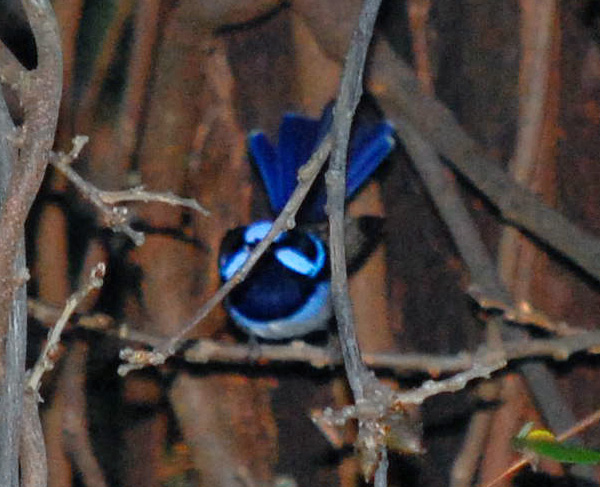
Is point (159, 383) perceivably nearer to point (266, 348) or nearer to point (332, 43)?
point (266, 348)

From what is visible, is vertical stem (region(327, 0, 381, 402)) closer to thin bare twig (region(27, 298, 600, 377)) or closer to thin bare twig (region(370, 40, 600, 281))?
thin bare twig (region(27, 298, 600, 377))

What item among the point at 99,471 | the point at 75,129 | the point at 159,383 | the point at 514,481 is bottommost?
the point at 514,481

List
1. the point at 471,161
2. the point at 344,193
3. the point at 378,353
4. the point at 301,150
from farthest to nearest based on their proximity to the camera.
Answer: the point at 301,150 → the point at 471,161 → the point at 378,353 → the point at 344,193

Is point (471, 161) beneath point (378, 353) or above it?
above

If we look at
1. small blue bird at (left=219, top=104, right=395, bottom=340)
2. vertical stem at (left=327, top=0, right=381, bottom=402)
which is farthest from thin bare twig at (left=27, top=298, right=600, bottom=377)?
vertical stem at (left=327, top=0, right=381, bottom=402)

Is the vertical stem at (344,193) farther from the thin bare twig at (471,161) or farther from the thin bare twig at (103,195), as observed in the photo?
the thin bare twig at (471,161)

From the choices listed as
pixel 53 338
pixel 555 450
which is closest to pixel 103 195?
pixel 53 338

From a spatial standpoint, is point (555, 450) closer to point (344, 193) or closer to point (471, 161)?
point (344, 193)

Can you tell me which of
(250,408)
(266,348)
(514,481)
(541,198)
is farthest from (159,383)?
(541,198)
